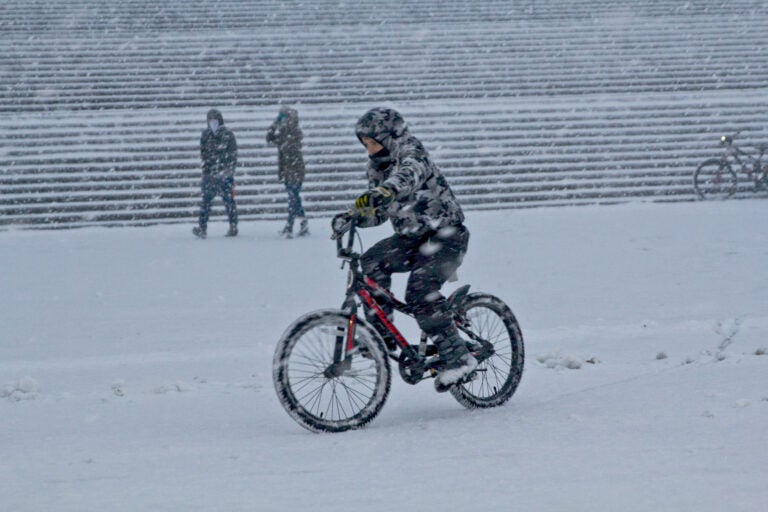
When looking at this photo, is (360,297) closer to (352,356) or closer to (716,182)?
(352,356)

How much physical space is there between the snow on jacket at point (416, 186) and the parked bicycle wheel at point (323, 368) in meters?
0.48

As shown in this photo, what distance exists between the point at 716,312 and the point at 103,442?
4.66 meters

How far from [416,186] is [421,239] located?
32 cm

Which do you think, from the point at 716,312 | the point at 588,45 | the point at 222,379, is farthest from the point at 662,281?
the point at 588,45

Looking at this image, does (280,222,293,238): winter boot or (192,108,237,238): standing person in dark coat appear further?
(280,222,293,238): winter boot

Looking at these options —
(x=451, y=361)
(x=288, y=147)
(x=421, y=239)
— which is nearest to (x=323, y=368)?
(x=451, y=361)

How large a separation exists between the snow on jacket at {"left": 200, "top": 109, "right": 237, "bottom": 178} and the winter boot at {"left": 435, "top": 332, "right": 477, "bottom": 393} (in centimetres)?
786

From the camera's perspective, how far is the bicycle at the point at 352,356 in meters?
3.95

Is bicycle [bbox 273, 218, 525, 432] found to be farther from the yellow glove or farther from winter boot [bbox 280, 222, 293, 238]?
winter boot [bbox 280, 222, 293, 238]

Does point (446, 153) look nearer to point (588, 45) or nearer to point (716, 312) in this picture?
point (588, 45)

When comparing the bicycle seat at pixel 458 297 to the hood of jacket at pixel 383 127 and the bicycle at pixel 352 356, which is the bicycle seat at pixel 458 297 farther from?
the hood of jacket at pixel 383 127

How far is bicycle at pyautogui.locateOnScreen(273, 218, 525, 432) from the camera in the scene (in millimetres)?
3947

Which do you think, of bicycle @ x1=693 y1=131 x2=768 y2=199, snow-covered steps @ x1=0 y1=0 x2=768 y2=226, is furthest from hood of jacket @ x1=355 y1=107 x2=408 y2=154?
bicycle @ x1=693 y1=131 x2=768 y2=199

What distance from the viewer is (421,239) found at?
4199 mm
